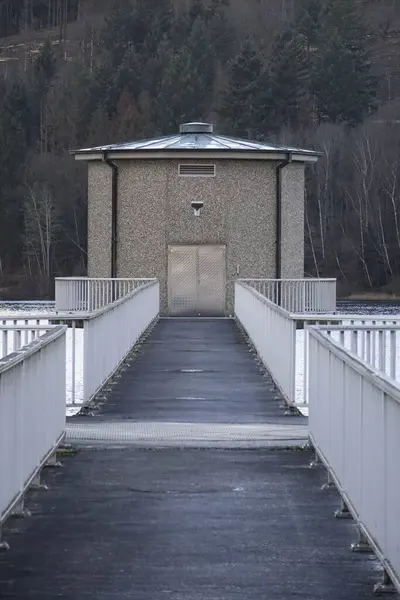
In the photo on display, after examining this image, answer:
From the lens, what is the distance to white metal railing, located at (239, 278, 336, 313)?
133 feet

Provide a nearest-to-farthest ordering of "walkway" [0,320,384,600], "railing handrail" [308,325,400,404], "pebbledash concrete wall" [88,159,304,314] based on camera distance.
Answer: "railing handrail" [308,325,400,404], "walkway" [0,320,384,600], "pebbledash concrete wall" [88,159,304,314]

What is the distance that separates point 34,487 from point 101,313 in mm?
7442

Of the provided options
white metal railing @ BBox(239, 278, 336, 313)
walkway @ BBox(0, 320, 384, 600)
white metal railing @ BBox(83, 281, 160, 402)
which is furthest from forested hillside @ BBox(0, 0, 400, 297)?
walkway @ BBox(0, 320, 384, 600)

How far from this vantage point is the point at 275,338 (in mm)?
19969

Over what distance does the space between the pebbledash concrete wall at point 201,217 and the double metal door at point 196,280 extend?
0.66 feet

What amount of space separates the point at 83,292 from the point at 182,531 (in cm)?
3265

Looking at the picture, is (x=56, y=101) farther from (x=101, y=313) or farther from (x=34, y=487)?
(x=34, y=487)

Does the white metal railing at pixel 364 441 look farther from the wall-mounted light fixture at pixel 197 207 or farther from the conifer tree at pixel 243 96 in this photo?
the conifer tree at pixel 243 96

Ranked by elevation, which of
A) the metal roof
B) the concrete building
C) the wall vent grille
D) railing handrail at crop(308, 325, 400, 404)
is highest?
the metal roof

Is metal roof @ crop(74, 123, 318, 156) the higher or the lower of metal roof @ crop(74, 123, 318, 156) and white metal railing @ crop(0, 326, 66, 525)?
the higher

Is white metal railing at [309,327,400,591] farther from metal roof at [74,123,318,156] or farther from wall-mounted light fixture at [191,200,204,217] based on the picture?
metal roof at [74,123,318,156]

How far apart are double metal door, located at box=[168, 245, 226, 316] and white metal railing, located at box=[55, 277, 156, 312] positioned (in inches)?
86.7

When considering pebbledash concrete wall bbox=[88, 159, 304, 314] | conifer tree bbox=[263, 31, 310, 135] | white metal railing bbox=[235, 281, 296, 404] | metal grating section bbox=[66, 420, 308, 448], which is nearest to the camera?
metal grating section bbox=[66, 420, 308, 448]

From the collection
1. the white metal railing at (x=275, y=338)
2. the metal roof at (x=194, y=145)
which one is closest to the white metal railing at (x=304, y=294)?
the metal roof at (x=194, y=145)
